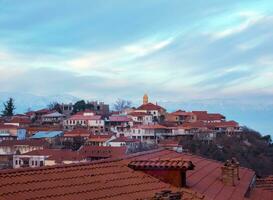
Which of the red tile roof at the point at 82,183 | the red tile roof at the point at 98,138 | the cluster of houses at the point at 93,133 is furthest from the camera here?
the red tile roof at the point at 98,138

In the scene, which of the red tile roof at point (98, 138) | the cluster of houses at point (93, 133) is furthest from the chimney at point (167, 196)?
the red tile roof at point (98, 138)

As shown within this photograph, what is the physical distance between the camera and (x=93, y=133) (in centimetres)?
8581

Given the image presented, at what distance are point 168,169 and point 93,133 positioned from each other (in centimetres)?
7449

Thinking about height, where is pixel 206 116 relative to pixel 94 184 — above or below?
above

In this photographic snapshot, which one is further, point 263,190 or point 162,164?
point 263,190

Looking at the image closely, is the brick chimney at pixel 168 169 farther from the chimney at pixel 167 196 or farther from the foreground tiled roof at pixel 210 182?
the chimney at pixel 167 196

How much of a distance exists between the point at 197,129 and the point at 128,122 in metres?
14.6

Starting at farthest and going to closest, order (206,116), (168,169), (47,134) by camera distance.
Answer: (206,116) → (47,134) → (168,169)

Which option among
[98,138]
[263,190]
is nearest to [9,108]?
[98,138]

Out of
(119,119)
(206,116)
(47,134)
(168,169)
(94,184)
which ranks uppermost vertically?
(206,116)

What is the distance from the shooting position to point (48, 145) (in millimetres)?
74688

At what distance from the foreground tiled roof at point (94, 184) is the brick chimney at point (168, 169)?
0.19 meters

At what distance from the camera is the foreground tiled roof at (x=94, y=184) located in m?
9.03

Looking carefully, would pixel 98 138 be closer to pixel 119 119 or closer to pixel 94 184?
pixel 119 119
